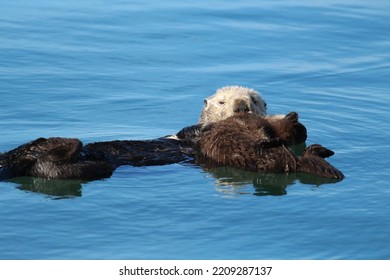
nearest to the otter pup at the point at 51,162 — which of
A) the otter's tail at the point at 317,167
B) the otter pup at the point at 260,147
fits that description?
the otter pup at the point at 260,147

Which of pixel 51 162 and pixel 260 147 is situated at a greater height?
pixel 260 147

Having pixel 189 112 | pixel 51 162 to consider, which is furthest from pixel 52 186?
pixel 189 112

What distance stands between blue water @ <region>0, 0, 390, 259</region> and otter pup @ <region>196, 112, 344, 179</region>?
0.11 metres

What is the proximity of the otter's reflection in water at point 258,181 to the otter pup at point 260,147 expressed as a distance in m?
0.04

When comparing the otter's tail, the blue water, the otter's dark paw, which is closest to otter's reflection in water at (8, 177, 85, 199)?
the blue water

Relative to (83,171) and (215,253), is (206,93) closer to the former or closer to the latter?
(83,171)

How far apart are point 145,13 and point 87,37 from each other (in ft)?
4.16

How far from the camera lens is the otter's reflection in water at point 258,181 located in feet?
22.3

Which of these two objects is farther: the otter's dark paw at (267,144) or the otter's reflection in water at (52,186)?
the otter's dark paw at (267,144)

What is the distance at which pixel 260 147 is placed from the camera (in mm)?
6973

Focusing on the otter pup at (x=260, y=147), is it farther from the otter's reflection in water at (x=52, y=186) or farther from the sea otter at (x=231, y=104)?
the otter's reflection in water at (x=52, y=186)

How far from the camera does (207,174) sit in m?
7.11

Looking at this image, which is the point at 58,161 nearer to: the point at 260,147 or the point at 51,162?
the point at 51,162

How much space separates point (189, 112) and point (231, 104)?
4.36 feet
